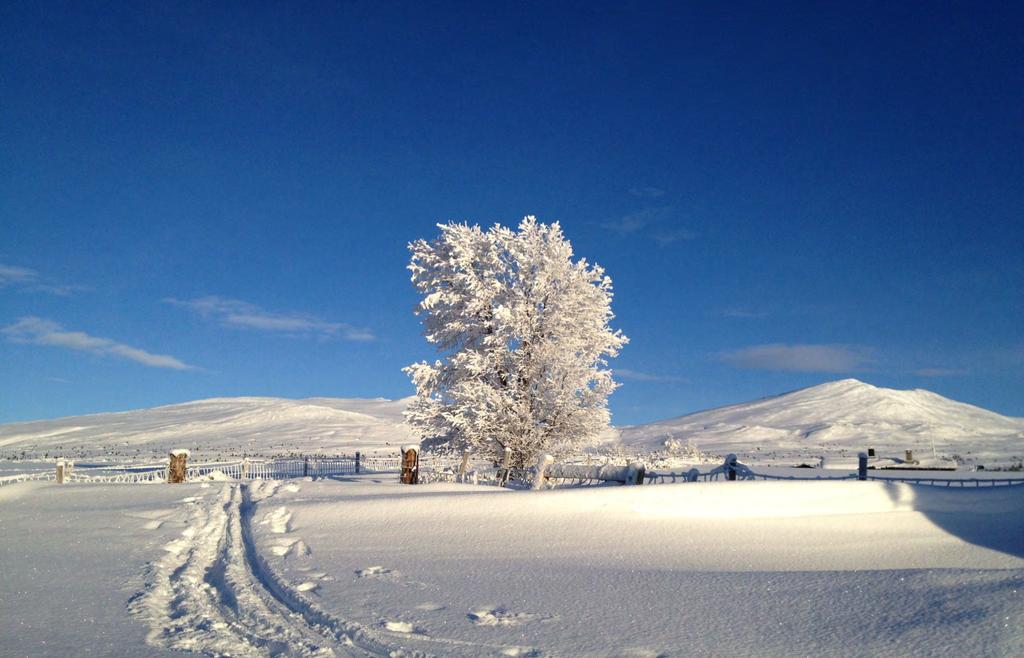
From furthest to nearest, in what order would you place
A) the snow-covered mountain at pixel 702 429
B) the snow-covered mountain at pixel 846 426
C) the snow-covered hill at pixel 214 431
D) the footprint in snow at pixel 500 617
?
the snow-covered hill at pixel 214 431 → the snow-covered mountain at pixel 702 429 → the snow-covered mountain at pixel 846 426 → the footprint in snow at pixel 500 617

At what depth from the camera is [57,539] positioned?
38.5 feet

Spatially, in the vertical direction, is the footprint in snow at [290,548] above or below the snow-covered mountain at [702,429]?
below

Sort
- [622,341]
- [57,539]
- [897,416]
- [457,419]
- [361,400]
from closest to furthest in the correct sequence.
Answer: [57,539] < [457,419] < [622,341] < [897,416] < [361,400]

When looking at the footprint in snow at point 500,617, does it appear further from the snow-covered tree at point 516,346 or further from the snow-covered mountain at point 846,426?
the snow-covered mountain at point 846,426

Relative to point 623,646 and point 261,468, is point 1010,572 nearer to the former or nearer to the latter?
point 623,646

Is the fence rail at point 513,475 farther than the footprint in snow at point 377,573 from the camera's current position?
Yes

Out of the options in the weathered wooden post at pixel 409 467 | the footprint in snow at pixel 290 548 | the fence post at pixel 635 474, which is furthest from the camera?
the weathered wooden post at pixel 409 467

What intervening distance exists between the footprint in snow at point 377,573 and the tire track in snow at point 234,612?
3.22 ft

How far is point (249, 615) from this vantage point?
23.1 feet

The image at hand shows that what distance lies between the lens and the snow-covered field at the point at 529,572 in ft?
20.3

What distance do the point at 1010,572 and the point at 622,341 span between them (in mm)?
16895

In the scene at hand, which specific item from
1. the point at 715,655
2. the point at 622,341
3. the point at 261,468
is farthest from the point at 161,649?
the point at 261,468

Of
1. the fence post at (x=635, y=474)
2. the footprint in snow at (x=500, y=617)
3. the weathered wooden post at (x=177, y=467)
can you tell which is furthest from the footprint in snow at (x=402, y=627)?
the weathered wooden post at (x=177, y=467)

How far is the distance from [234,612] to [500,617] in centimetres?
268
